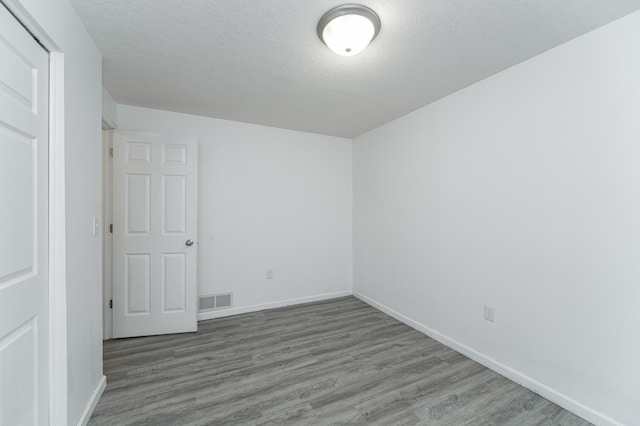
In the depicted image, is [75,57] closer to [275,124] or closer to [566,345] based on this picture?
[275,124]

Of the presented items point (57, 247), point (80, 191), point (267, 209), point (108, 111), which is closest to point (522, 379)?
point (267, 209)

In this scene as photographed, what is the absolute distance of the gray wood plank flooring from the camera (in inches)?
64.2

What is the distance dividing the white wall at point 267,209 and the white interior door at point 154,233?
338 mm

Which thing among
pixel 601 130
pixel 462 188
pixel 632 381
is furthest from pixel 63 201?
pixel 632 381

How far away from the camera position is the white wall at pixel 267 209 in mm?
3137

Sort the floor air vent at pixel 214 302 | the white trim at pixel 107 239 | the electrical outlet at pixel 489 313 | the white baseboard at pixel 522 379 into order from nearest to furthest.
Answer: the white baseboard at pixel 522 379, the electrical outlet at pixel 489 313, the white trim at pixel 107 239, the floor air vent at pixel 214 302

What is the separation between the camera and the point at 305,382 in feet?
6.42

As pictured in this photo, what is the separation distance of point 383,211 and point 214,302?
2.38 metres

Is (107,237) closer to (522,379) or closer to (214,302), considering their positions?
(214,302)

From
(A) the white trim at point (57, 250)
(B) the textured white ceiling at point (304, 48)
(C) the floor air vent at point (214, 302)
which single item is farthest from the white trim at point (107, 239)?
(A) the white trim at point (57, 250)

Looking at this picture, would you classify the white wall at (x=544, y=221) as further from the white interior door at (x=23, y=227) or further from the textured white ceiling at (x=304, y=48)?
the white interior door at (x=23, y=227)

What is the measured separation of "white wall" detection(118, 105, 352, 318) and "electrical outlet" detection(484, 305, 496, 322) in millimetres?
2024

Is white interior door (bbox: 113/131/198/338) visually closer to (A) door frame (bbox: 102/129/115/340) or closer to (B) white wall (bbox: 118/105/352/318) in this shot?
(A) door frame (bbox: 102/129/115/340)

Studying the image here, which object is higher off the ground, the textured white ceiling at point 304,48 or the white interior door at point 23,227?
the textured white ceiling at point 304,48
